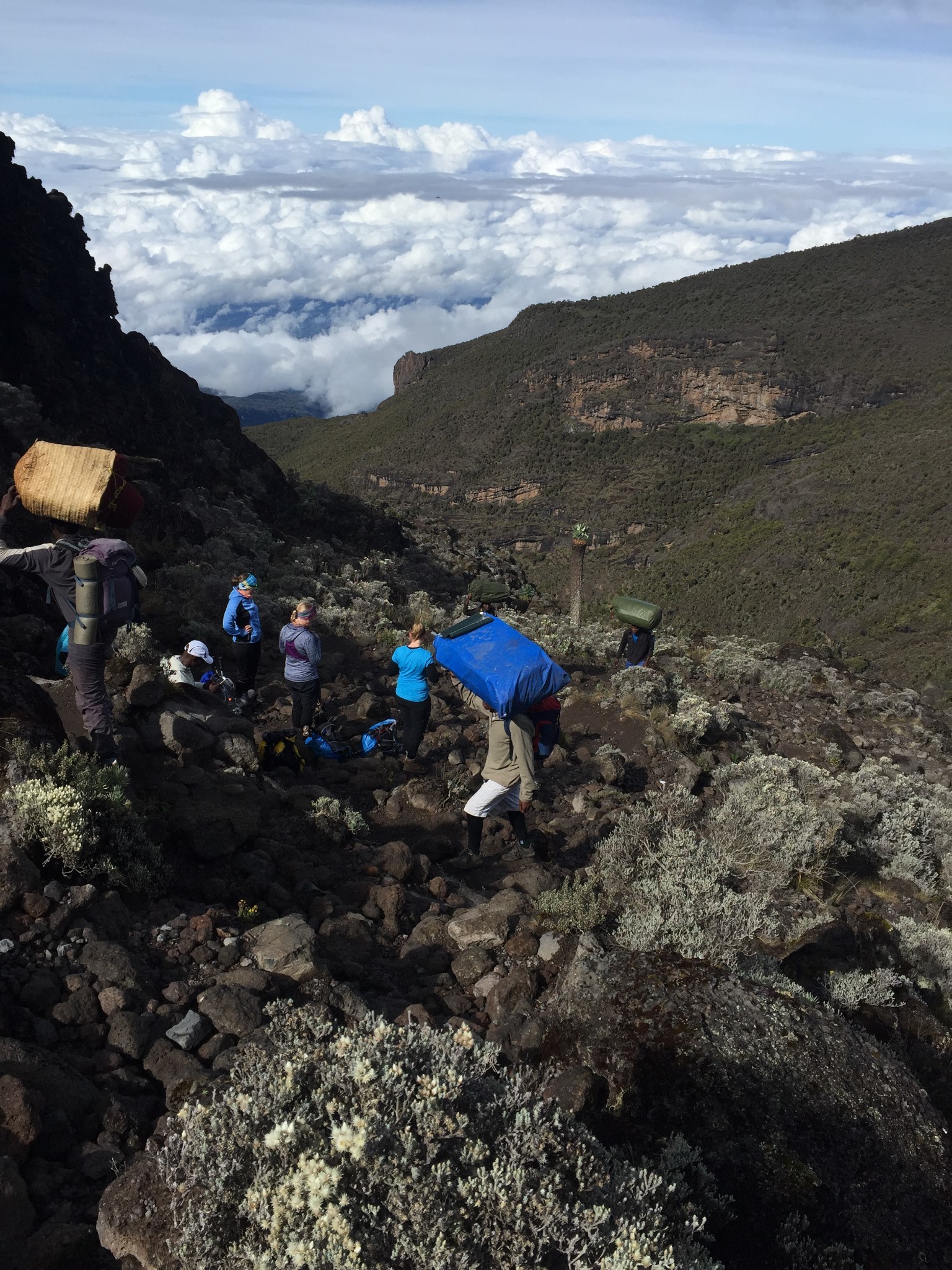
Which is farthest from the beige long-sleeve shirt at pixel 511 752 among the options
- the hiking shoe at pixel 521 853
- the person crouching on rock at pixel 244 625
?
the person crouching on rock at pixel 244 625

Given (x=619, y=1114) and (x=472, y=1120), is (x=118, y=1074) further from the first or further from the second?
(x=619, y=1114)

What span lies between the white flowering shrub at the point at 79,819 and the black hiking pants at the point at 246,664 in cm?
360

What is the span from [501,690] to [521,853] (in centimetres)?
160

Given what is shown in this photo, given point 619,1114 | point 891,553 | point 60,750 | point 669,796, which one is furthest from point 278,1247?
point 891,553

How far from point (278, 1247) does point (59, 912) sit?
6.59 ft

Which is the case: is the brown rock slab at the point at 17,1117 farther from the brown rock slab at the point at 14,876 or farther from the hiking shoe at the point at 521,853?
the hiking shoe at the point at 521,853

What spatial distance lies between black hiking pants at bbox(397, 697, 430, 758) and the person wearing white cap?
1927 mm

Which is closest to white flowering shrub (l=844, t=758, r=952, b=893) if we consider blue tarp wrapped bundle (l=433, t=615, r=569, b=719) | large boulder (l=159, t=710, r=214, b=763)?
blue tarp wrapped bundle (l=433, t=615, r=569, b=719)


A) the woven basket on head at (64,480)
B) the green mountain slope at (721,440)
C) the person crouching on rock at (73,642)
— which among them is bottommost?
the green mountain slope at (721,440)

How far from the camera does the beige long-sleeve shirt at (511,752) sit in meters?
5.63

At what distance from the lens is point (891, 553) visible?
40.5 meters

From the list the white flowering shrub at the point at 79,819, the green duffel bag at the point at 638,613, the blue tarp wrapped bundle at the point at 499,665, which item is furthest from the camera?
the green duffel bag at the point at 638,613

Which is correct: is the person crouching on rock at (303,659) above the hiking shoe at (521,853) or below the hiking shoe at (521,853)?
above

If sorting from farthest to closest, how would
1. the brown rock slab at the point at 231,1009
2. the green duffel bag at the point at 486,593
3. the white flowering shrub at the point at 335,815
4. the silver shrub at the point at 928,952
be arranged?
the green duffel bag at the point at 486,593 → the white flowering shrub at the point at 335,815 → the silver shrub at the point at 928,952 → the brown rock slab at the point at 231,1009
